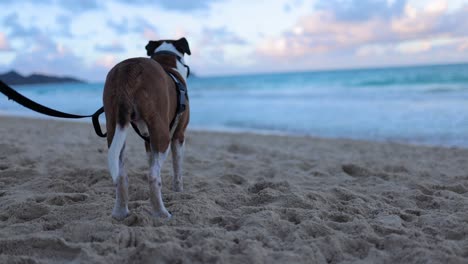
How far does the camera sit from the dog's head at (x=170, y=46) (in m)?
4.71

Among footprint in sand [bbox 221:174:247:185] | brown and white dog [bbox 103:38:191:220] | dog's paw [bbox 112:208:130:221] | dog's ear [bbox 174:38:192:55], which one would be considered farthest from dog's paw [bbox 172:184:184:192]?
dog's ear [bbox 174:38:192:55]

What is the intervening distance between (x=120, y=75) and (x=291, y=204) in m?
1.90

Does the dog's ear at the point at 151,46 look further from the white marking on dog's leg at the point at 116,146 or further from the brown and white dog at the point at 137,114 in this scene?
the white marking on dog's leg at the point at 116,146

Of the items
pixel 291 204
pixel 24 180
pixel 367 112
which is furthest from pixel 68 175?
pixel 367 112

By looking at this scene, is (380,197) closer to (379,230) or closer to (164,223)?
(379,230)

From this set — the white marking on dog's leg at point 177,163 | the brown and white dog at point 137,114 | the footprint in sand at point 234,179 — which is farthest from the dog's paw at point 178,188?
the brown and white dog at point 137,114

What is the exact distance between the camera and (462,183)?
5.05 meters

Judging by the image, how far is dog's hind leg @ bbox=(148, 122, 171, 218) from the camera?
3406 mm

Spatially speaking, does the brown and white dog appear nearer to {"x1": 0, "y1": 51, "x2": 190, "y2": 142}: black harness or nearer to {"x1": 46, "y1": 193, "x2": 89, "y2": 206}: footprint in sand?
{"x1": 0, "y1": 51, "x2": 190, "y2": 142}: black harness

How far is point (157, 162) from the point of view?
3480 mm

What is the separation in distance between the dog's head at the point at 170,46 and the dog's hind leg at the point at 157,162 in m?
1.54

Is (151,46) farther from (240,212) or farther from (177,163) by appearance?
(240,212)

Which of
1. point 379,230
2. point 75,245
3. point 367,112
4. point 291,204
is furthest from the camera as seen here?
point 367,112

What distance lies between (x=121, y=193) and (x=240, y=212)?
103cm
